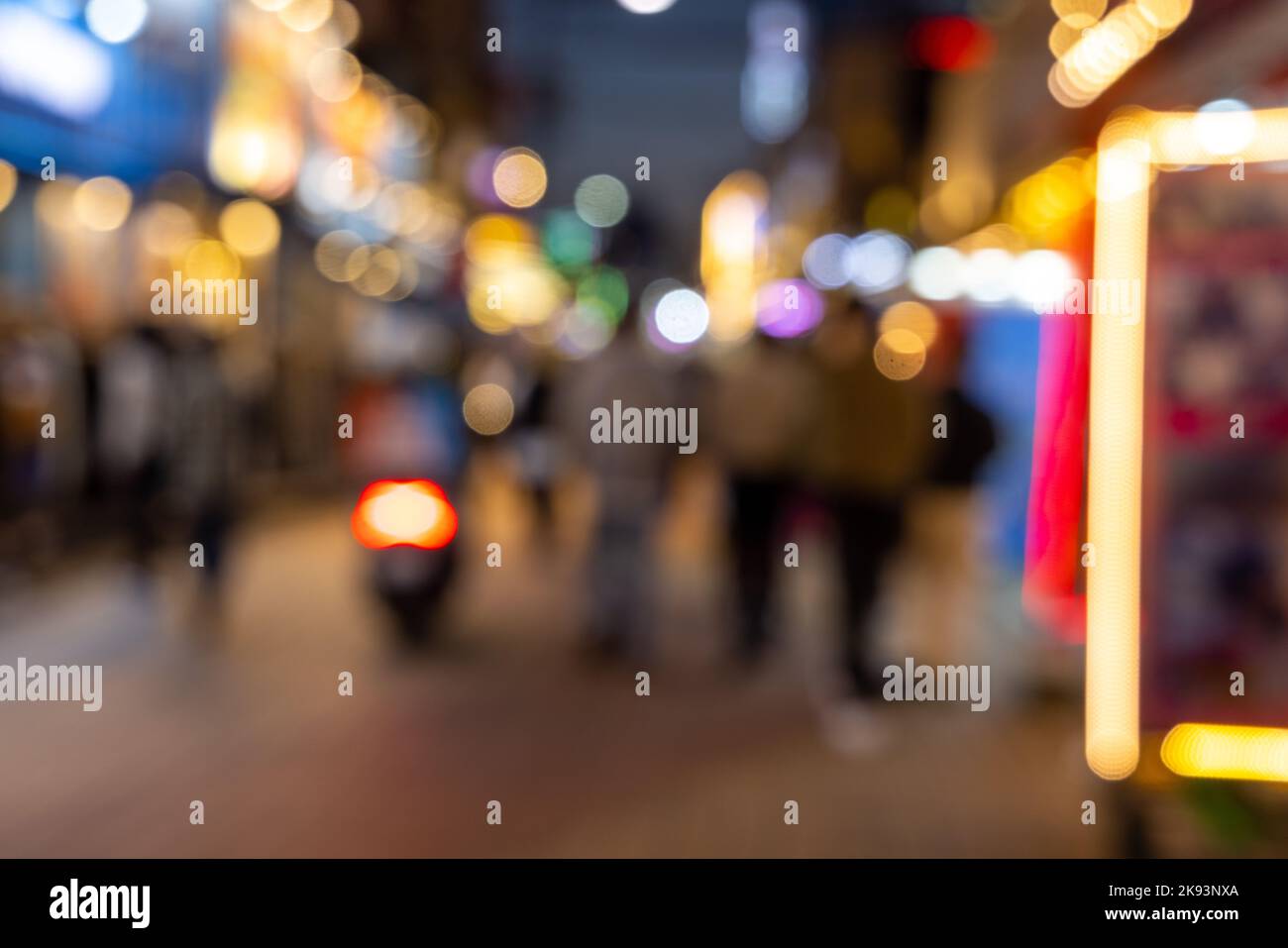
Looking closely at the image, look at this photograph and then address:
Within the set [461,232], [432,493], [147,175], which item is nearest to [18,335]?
[147,175]

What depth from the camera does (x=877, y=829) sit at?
4.84 meters

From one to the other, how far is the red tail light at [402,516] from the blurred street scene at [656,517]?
0.08ft

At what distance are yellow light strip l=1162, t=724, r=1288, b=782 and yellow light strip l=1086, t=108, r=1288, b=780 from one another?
8 centimetres

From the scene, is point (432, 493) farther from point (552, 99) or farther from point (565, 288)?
point (565, 288)

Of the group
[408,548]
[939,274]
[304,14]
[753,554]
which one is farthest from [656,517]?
[304,14]

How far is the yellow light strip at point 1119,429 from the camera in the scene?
4418mm

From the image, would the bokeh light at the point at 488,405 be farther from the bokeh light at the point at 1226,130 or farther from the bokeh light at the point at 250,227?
the bokeh light at the point at 1226,130

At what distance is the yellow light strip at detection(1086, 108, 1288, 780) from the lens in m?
4.42

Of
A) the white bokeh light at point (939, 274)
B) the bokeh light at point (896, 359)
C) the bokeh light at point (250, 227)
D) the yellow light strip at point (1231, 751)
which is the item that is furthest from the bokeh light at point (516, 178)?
the yellow light strip at point (1231, 751)

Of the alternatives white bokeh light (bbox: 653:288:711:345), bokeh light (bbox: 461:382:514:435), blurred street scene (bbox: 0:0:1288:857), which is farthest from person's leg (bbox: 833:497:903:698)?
white bokeh light (bbox: 653:288:711:345)

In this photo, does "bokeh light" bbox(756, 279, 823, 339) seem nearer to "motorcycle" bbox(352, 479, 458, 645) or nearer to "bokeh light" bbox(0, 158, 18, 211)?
"motorcycle" bbox(352, 479, 458, 645)

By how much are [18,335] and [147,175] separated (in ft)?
9.52

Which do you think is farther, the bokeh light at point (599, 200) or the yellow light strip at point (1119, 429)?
the bokeh light at point (599, 200)

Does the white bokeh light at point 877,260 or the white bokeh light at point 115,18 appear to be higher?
the white bokeh light at point 115,18
